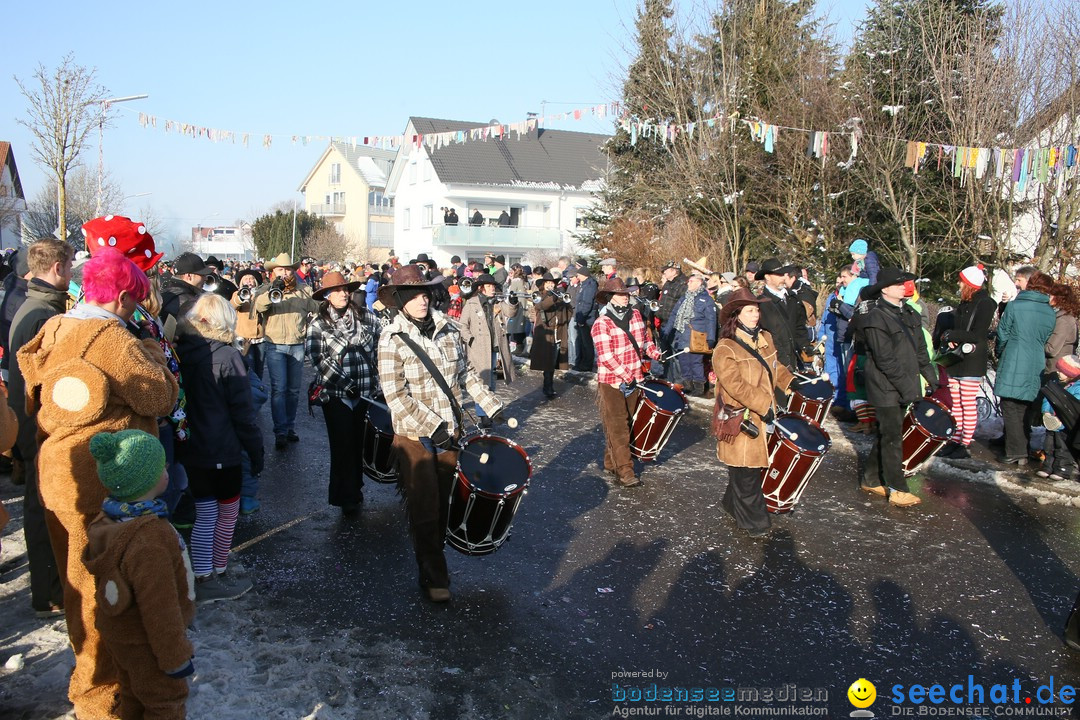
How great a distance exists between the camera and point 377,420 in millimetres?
6133

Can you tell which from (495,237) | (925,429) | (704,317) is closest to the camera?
(925,429)

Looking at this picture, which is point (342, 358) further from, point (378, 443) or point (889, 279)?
point (889, 279)

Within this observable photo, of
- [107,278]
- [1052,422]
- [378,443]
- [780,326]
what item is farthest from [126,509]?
[1052,422]

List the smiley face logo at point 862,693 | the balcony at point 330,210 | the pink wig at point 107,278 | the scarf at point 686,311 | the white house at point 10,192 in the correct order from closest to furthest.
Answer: the pink wig at point 107,278 → the smiley face logo at point 862,693 → the scarf at point 686,311 → the white house at point 10,192 → the balcony at point 330,210

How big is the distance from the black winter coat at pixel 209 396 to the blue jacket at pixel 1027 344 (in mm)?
7196

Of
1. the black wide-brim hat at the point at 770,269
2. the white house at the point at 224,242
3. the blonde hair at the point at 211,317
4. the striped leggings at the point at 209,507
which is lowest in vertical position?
the white house at the point at 224,242

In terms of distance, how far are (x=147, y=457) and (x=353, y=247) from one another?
48715 millimetres

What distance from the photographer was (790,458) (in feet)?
19.7

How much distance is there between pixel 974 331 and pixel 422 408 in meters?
6.16

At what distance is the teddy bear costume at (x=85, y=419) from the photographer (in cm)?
337

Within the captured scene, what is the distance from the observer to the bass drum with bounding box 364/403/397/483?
6.11 m

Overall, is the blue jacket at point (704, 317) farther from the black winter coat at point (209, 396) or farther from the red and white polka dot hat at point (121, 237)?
the red and white polka dot hat at point (121, 237)

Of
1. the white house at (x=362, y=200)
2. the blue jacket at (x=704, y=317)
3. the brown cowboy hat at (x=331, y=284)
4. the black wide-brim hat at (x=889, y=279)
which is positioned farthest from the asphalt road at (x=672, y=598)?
the white house at (x=362, y=200)

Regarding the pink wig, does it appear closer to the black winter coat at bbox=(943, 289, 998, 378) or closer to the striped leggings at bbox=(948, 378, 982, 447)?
the black winter coat at bbox=(943, 289, 998, 378)
